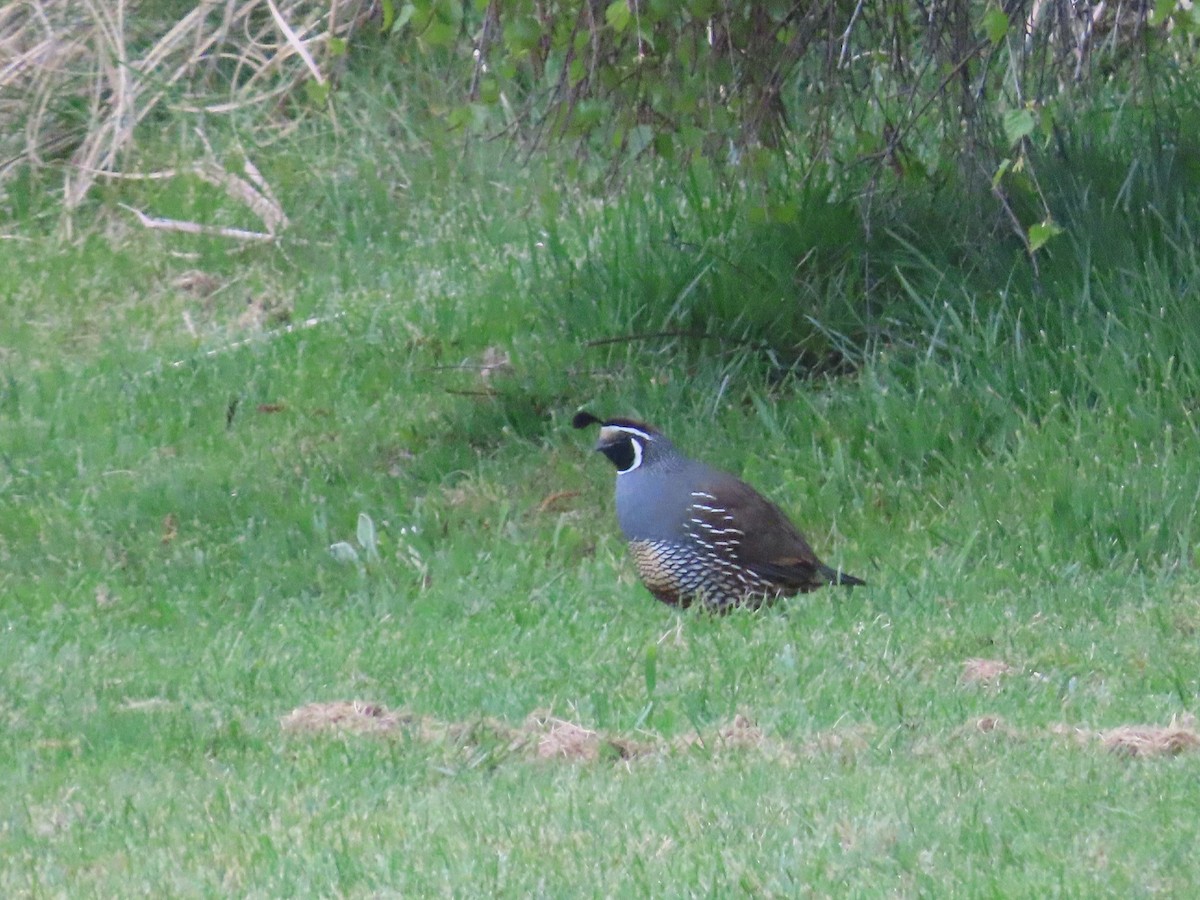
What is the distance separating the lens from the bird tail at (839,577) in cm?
788

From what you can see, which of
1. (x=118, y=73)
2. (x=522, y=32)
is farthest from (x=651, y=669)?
(x=118, y=73)

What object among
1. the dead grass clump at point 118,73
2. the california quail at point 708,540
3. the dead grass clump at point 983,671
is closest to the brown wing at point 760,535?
the california quail at point 708,540

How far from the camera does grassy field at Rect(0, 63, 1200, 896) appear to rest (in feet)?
16.2

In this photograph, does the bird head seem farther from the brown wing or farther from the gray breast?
the brown wing

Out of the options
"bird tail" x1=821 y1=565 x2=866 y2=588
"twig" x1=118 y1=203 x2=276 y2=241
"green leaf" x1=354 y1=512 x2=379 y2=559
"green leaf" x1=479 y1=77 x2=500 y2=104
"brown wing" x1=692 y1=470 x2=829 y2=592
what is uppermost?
"green leaf" x1=479 y1=77 x2=500 y2=104

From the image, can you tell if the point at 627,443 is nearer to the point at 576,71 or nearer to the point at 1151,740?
the point at 576,71

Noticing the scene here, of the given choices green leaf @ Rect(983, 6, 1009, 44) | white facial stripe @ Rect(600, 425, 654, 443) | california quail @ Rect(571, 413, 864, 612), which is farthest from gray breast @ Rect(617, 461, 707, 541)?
green leaf @ Rect(983, 6, 1009, 44)

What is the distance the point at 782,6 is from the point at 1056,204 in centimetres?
202

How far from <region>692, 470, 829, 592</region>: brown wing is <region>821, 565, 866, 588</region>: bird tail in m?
0.01

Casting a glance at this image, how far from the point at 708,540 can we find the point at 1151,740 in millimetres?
2535

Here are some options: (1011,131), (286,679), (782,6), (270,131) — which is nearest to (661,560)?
(286,679)

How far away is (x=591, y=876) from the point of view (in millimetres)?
4555

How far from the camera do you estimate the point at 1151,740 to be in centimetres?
558

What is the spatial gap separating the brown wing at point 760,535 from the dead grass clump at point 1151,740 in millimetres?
2343
